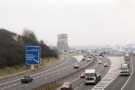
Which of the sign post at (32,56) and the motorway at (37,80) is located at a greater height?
the sign post at (32,56)

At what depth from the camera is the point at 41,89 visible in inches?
1467

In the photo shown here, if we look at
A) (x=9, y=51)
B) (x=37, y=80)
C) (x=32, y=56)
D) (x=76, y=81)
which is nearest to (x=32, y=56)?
(x=32, y=56)

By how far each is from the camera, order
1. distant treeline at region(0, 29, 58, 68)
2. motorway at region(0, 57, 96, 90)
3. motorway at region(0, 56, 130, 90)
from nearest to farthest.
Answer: motorway at region(0, 56, 130, 90) < motorway at region(0, 57, 96, 90) < distant treeline at region(0, 29, 58, 68)

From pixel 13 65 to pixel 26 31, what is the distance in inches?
2497

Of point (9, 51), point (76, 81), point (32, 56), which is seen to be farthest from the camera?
point (9, 51)

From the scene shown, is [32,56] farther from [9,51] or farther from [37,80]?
[9,51]

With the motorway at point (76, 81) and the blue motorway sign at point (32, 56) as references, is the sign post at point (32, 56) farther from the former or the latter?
the motorway at point (76, 81)

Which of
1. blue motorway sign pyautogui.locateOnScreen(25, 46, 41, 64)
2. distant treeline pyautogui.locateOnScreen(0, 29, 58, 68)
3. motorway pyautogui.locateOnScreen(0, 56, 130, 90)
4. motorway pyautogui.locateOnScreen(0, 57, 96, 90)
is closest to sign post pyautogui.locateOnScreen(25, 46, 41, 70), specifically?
blue motorway sign pyautogui.locateOnScreen(25, 46, 41, 64)

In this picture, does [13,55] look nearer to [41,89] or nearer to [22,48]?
[22,48]

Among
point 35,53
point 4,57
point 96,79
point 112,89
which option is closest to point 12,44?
point 4,57

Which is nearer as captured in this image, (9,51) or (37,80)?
(37,80)

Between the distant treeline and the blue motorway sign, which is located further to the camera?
the distant treeline

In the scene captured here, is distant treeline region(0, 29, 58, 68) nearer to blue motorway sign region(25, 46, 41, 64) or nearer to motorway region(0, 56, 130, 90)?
motorway region(0, 56, 130, 90)

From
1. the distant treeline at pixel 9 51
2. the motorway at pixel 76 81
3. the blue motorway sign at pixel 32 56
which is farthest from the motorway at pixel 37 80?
the blue motorway sign at pixel 32 56
